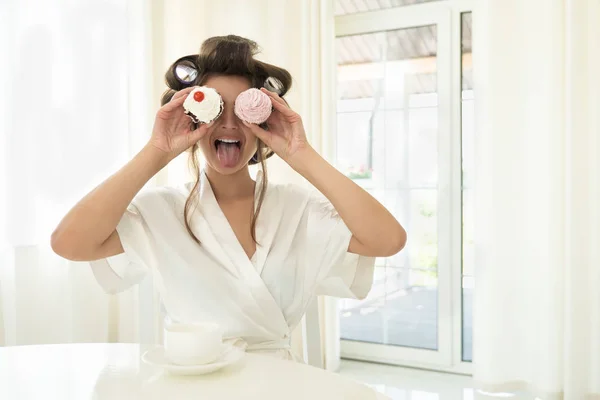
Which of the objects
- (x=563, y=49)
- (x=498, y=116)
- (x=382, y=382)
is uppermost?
(x=563, y=49)

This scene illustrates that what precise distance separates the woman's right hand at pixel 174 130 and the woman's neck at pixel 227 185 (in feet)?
0.51

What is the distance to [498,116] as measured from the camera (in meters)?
2.64

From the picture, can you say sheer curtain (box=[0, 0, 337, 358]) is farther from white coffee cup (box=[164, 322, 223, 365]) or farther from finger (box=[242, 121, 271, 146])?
white coffee cup (box=[164, 322, 223, 365])

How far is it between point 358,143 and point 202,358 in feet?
9.12

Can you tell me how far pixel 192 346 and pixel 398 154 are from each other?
2715 mm

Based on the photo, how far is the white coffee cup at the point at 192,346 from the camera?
855 mm

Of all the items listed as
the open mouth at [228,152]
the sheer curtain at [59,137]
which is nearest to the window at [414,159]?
the sheer curtain at [59,137]

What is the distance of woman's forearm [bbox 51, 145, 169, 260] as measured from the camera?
1.25 metres

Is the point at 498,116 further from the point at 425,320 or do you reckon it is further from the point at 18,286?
the point at 18,286

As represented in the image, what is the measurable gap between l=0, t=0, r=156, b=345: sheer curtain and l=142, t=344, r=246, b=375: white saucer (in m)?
1.65

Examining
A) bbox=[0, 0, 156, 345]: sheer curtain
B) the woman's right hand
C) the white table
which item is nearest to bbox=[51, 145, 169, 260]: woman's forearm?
the woman's right hand

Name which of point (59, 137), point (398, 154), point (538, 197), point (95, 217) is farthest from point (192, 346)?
point (398, 154)

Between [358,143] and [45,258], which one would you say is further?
[358,143]

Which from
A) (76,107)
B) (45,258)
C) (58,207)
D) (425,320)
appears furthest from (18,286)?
(425,320)
